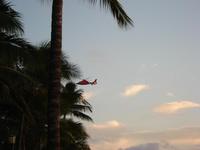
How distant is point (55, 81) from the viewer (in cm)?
1334

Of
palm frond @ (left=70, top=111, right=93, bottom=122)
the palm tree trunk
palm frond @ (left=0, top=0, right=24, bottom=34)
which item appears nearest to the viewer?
the palm tree trunk

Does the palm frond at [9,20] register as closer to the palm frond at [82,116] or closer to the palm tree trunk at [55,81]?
the palm tree trunk at [55,81]

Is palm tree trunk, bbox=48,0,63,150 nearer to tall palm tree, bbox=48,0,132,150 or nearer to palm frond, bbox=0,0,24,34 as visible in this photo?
tall palm tree, bbox=48,0,132,150

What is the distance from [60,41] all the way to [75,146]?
109 feet

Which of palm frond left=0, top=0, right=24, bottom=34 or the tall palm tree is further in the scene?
palm frond left=0, top=0, right=24, bottom=34

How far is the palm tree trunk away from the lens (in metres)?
12.9

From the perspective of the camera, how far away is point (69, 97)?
37.7m

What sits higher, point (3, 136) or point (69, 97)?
point (69, 97)

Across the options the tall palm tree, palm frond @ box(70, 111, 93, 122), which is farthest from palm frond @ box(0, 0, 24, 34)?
palm frond @ box(70, 111, 93, 122)

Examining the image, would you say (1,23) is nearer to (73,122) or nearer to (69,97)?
(69,97)

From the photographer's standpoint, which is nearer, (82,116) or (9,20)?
(9,20)

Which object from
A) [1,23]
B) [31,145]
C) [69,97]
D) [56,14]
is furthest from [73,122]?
[56,14]

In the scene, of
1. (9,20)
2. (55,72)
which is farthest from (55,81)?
(9,20)

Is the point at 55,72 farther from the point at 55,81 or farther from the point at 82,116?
the point at 82,116
